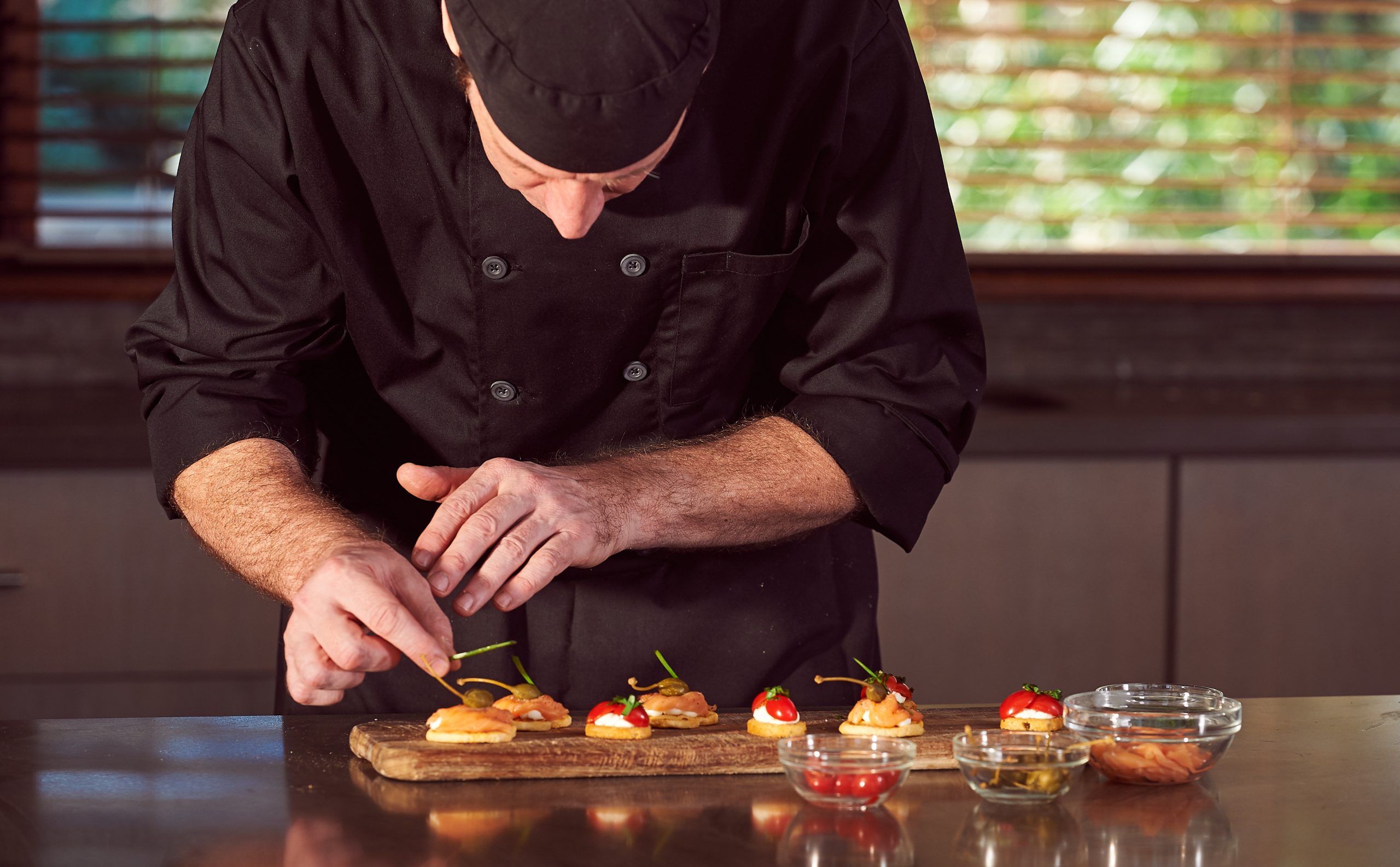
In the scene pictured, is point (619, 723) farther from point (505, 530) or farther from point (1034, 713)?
point (1034, 713)

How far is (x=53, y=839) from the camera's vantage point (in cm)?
96

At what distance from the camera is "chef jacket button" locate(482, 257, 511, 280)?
53.7 inches

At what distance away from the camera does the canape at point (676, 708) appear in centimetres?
122

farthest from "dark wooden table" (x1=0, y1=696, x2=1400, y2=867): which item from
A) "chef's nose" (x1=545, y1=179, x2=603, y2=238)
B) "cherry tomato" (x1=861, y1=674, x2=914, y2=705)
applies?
"chef's nose" (x1=545, y1=179, x2=603, y2=238)

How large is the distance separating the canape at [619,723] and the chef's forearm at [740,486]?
0.18m

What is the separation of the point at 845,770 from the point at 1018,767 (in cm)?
12

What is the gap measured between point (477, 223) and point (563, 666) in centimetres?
45

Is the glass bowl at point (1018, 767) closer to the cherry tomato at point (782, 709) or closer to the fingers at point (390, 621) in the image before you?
the cherry tomato at point (782, 709)

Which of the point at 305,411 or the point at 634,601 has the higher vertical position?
the point at 305,411

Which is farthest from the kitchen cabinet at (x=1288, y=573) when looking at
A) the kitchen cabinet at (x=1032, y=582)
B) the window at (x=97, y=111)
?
the window at (x=97, y=111)

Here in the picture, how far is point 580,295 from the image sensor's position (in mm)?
1391

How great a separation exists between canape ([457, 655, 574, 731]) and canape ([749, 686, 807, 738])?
16 cm

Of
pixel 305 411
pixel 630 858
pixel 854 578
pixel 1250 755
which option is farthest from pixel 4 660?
pixel 1250 755

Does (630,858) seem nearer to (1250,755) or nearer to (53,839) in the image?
(53,839)
